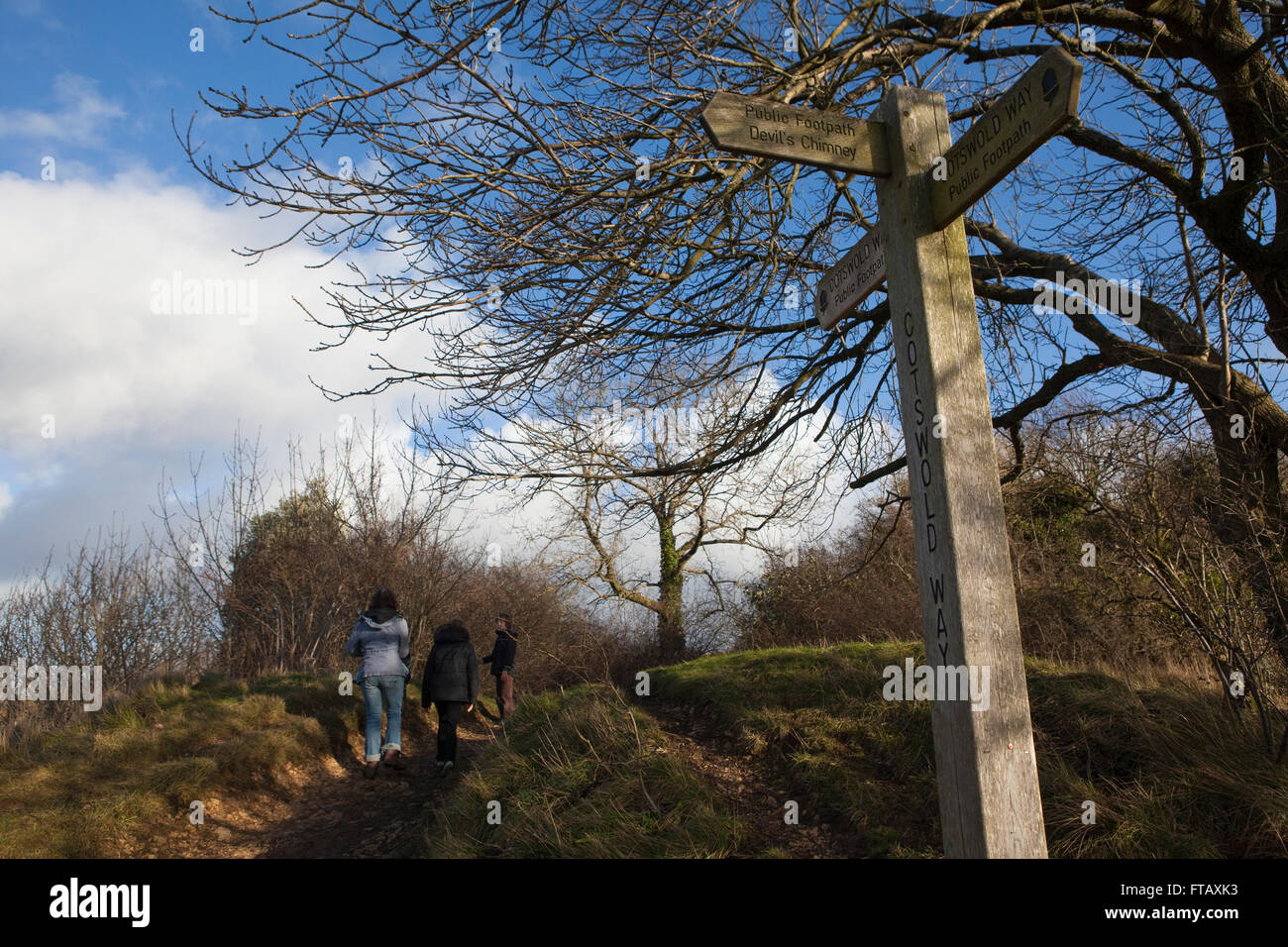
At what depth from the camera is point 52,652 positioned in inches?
475

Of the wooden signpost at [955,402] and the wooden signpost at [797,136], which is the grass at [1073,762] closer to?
the wooden signpost at [955,402]

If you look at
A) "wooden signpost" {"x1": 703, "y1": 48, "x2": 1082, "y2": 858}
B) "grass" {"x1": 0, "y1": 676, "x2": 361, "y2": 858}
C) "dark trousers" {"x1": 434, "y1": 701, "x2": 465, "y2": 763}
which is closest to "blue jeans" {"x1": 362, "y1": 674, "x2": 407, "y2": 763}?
"dark trousers" {"x1": 434, "y1": 701, "x2": 465, "y2": 763}

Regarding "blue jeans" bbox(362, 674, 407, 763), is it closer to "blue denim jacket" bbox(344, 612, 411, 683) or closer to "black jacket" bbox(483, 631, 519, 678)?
"blue denim jacket" bbox(344, 612, 411, 683)

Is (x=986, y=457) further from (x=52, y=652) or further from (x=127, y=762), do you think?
(x=52, y=652)

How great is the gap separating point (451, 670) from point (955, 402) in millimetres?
7278

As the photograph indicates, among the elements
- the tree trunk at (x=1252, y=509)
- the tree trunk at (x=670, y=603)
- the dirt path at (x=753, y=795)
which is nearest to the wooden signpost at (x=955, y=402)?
the dirt path at (x=753, y=795)

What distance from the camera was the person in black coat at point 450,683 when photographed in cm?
862

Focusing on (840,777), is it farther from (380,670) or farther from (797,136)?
(380,670)

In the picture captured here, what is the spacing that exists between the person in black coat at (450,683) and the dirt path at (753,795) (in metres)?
2.70

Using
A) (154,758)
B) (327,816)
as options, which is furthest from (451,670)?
(154,758)

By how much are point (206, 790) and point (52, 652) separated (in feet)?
23.6

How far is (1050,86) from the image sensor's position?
A: 8.34 feet

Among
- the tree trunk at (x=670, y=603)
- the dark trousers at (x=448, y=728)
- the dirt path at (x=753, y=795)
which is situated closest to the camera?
the dirt path at (x=753, y=795)
